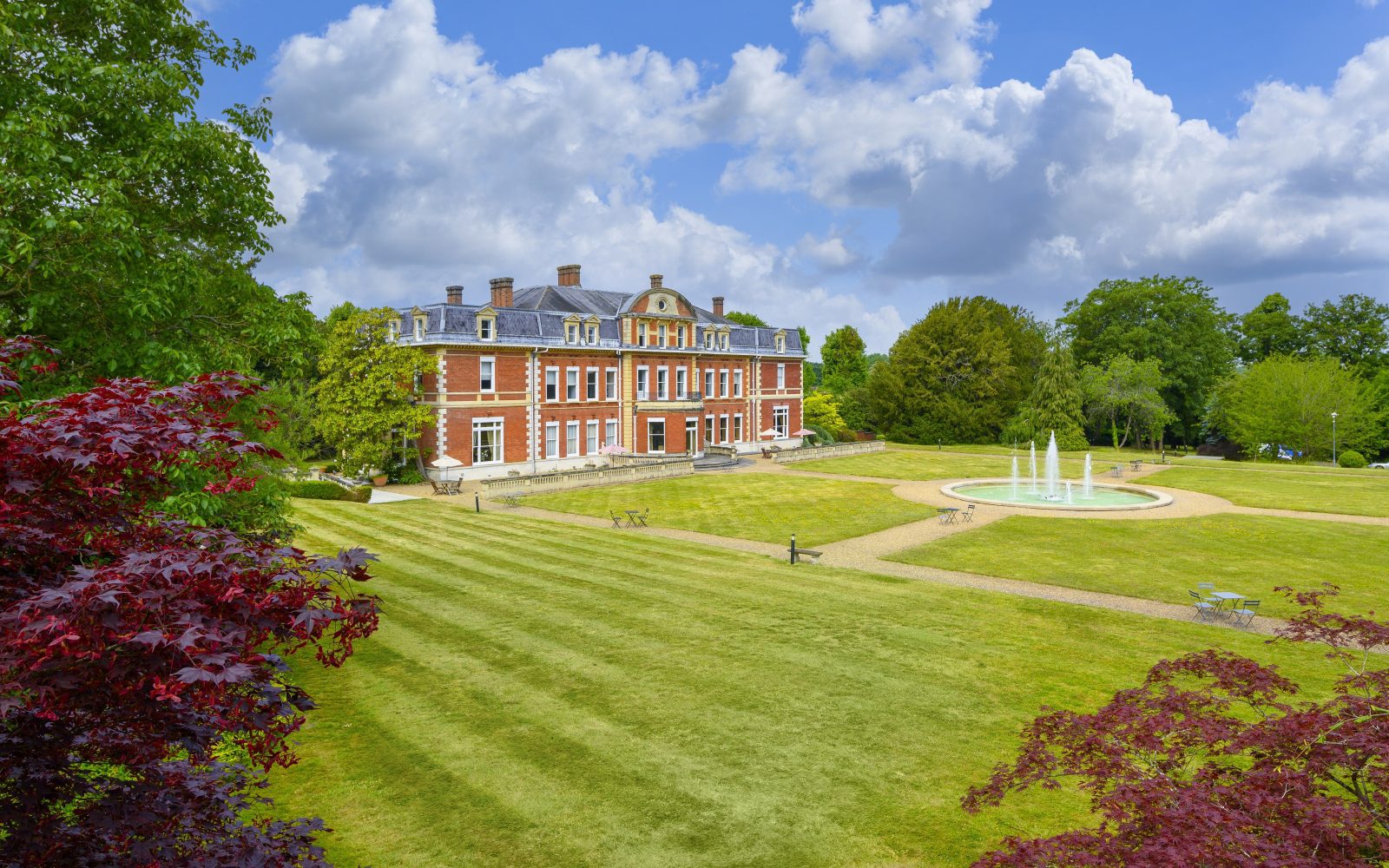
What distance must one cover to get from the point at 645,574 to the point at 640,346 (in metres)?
33.3

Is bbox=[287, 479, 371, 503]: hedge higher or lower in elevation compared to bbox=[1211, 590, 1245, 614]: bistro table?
higher

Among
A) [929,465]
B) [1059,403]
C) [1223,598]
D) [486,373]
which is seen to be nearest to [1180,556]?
[1223,598]

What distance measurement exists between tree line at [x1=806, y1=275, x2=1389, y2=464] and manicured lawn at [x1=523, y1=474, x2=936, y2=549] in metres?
32.2

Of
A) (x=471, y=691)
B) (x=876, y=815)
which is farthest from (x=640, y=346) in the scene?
(x=876, y=815)

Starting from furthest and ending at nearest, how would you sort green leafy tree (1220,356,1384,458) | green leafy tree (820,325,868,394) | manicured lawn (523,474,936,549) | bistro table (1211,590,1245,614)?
green leafy tree (820,325,868,394), green leafy tree (1220,356,1384,458), manicured lawn (523,474,936,549), bistro table (1211,590,1245,614)

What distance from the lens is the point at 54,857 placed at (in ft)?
17.2

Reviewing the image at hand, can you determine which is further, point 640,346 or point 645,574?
point 640,346

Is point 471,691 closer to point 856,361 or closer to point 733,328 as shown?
point 733,328

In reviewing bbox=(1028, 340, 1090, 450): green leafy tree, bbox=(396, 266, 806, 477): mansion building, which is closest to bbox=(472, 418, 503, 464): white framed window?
bbox=(396, 266, 806, 477): mansion building

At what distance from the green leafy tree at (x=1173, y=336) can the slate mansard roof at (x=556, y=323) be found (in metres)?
34.2

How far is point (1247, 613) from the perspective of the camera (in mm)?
19219

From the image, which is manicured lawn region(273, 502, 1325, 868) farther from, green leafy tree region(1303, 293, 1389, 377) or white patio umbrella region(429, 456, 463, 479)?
green leafy tree region(1303, 293, 1389, 377)

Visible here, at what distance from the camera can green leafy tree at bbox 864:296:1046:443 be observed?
7356 cm

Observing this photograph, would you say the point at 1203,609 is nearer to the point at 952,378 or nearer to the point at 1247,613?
the point at 1247,613
